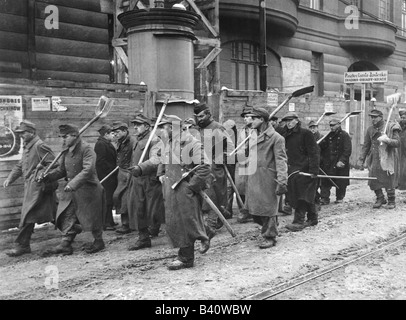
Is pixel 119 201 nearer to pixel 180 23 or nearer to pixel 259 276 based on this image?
pixel 259 276

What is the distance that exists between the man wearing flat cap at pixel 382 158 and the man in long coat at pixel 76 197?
559 cm

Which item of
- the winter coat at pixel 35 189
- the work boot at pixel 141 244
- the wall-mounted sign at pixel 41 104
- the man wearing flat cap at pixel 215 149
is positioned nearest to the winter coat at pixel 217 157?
the man wearing flat cap at pixel 215 149

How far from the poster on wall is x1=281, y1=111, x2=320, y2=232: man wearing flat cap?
427 cm

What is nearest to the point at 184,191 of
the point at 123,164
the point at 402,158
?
the point at 123,164

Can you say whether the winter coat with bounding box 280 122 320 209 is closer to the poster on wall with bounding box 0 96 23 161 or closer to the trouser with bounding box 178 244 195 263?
the trouser with bounding box 178 244 195 263

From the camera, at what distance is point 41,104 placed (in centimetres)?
856

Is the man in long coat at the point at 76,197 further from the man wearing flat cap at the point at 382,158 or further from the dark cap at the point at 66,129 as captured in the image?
the man wearing flat cap at the point at 382,158

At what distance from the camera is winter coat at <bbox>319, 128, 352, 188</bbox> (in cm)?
1102

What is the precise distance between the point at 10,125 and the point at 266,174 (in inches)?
161

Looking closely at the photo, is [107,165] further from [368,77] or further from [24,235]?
[368,77]

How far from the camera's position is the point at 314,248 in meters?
7.16

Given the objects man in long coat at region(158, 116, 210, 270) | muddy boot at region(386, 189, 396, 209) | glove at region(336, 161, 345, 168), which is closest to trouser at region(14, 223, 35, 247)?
man in long coat at region(158, 116, 210, 270)
